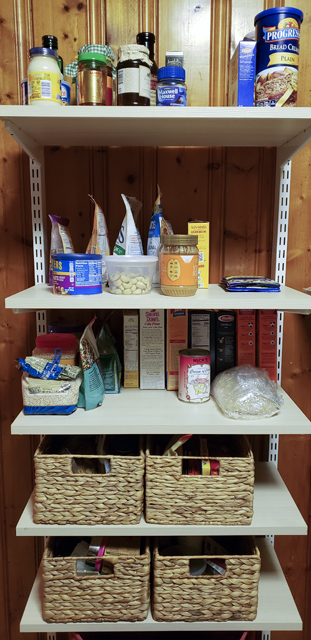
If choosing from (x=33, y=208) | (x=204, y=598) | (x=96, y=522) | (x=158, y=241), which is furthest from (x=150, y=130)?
(x=204, y=598)

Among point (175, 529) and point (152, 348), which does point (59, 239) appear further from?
point (175, 529)

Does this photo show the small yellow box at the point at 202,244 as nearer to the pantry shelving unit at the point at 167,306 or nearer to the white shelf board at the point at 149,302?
the pantry shelving unit at the point at 167,306

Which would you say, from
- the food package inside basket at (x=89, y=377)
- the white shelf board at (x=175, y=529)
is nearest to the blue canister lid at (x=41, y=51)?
the food package inside basket at (x=89, y=377)

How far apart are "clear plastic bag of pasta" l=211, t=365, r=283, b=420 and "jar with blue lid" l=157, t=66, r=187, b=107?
0.70 m

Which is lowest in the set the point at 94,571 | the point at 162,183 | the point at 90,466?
the point at 94,571

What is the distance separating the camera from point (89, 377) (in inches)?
44.8

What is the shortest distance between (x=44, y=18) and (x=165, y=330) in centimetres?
99

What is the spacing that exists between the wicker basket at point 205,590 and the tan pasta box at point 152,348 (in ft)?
1.47

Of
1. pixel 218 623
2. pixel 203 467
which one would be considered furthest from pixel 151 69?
pixel 218 623

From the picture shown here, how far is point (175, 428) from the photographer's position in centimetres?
106

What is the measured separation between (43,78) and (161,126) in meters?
0.29

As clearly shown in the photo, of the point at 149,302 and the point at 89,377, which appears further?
the point at 89,377

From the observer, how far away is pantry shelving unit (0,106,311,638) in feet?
3.33

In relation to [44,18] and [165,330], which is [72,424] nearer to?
[165,330]
